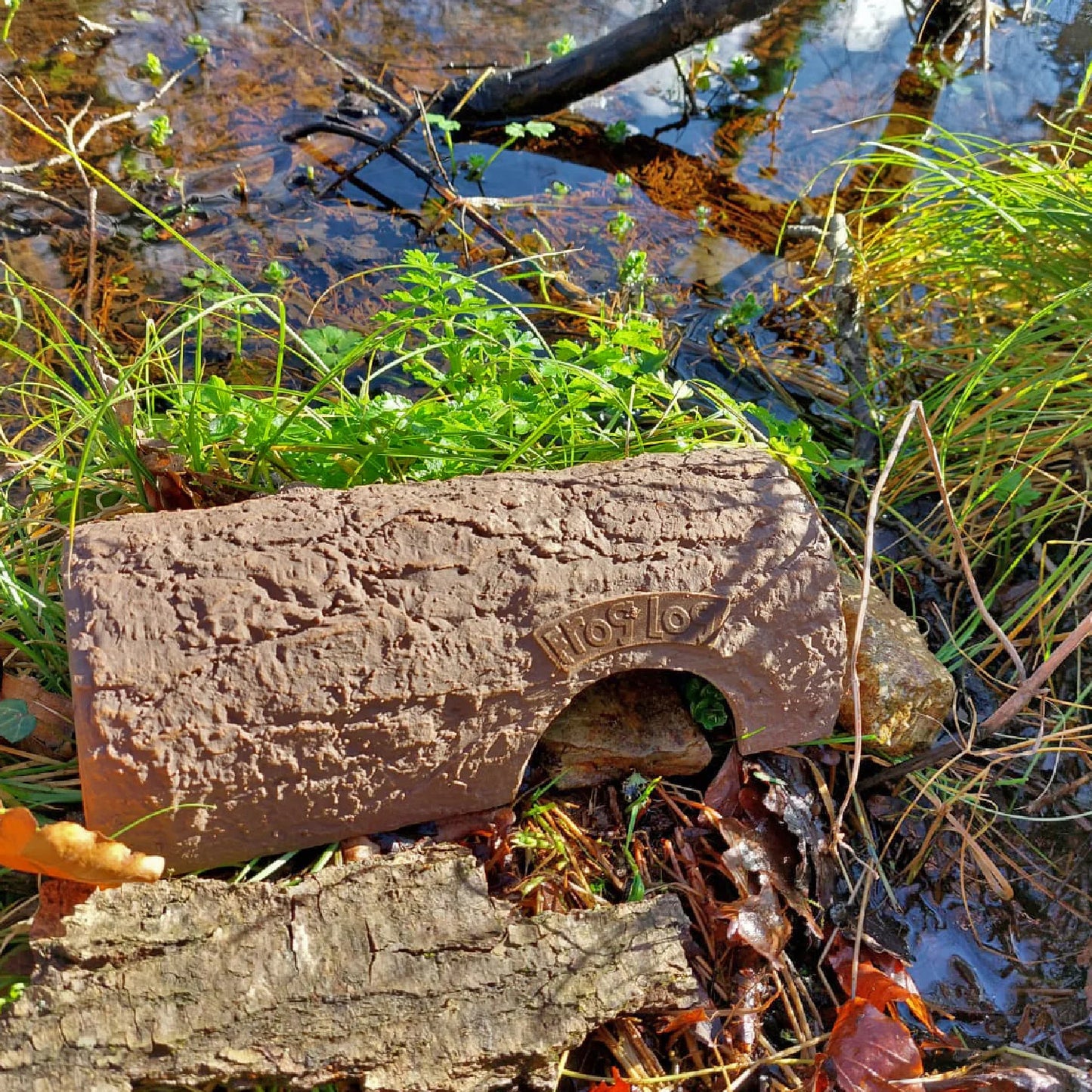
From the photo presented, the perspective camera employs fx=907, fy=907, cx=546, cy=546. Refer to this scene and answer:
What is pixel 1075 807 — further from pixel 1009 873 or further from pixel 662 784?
pixel 662 784

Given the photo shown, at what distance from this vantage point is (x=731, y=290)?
3898mm

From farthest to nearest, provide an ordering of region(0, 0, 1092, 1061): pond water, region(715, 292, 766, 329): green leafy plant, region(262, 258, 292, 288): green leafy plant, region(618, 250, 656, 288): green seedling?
1. region(0, 0, 1092, 1061): pond water
2. region(715, 292, 766, 329): green leafy plant
3. region(262, 258, 292, 288): green leafy plant
4. region(618, 250, 656, 288): green seedling

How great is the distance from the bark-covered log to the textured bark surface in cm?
410

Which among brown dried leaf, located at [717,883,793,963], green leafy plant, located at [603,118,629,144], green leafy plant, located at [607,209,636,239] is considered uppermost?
green leafy plant, located at [603,118,629,144]

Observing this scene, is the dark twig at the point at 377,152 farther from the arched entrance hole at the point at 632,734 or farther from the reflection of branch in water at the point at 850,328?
the arched entrance hole at the point at 632,734

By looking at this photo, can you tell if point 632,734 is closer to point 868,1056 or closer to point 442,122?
point 868,1056

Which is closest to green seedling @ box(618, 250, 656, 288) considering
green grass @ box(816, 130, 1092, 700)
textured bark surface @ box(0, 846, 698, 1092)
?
green grass @ box(816, 130, 1092, 700)

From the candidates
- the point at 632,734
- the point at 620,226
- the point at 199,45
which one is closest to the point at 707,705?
the point at 632,734

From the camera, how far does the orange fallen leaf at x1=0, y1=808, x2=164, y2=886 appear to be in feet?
4.70

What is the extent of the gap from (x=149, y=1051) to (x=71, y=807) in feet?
2.14

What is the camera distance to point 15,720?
6.23 feet

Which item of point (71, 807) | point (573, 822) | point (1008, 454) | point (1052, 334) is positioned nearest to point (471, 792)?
point (573, 822)

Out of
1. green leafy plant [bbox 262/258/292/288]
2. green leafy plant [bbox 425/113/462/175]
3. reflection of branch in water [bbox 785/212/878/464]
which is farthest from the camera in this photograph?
Result: green leafy plant [bbox 425/113/462/175]

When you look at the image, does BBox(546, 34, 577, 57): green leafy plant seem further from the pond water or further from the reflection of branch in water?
the reflection of branch in water
